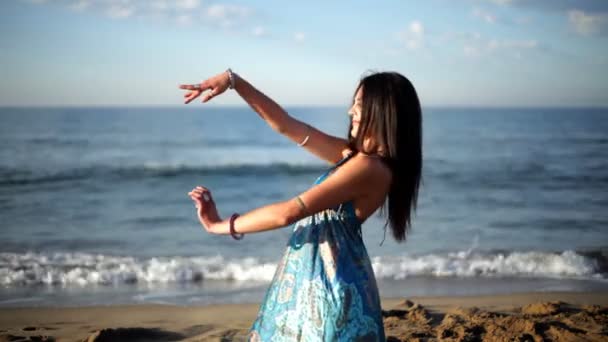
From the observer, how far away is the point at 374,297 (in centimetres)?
245

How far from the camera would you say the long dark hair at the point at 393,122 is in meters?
2.36

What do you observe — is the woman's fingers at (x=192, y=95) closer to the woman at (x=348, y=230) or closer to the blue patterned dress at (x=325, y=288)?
the woman at (x=348, y=230)

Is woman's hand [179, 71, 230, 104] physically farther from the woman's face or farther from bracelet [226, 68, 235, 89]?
the woman's face

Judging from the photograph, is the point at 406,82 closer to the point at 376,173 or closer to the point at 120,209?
the point at 376,173

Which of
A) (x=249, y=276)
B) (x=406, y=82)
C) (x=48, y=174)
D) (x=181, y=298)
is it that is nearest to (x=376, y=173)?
(x=406, y=82)

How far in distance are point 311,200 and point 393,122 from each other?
1.37 ft

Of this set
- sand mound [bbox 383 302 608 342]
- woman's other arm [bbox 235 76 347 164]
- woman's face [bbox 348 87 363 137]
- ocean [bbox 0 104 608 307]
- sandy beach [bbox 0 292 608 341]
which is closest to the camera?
woman's face [bbox 348 87 363 137]

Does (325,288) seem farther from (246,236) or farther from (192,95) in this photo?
(246,236)

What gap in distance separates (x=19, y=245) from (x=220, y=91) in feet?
28.1

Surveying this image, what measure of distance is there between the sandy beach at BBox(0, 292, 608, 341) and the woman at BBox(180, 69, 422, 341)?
2.98m

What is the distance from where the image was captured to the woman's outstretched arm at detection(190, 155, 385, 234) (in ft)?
7.19

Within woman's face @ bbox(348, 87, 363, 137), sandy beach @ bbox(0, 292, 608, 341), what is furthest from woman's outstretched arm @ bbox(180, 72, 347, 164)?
sandy beach @ bbox(0, 292, 608, 341)

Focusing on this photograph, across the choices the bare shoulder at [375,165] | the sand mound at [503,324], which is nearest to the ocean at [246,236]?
the sand mound at [503,324]

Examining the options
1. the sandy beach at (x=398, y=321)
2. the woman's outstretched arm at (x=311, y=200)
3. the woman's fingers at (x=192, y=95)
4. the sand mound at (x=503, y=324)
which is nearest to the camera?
the woman's outstretched arm at (x=311, y=200)
